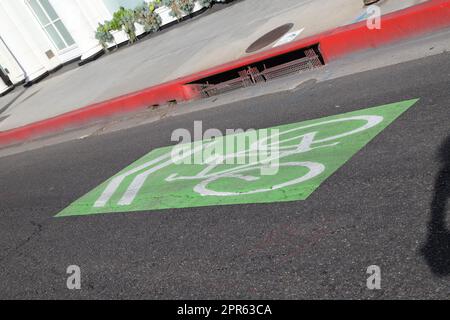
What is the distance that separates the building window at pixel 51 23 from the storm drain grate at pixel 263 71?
1418 centimetres

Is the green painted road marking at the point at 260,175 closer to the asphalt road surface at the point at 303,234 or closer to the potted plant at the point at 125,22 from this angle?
the asphalt road surface at the point at 303,234

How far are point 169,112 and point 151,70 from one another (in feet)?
11.5

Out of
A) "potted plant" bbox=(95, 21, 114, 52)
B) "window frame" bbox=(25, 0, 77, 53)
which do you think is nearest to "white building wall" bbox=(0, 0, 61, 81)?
"window frame" bbox=(25, 0, 77, 53)

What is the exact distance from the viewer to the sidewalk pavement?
9.92m

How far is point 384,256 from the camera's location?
339cm

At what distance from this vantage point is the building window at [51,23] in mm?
21094

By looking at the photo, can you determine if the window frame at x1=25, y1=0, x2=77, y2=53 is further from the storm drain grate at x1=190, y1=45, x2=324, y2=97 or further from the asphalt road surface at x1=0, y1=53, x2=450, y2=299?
the asphalt road surface at x1=0, y1=53, x2=450, y2=299

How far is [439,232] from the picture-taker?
11.0ft

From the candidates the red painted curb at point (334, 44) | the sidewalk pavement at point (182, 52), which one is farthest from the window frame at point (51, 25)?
the red painted curb at point (334, 44)

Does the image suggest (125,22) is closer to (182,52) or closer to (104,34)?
(104,34)

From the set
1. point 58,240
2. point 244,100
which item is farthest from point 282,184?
point 244,100

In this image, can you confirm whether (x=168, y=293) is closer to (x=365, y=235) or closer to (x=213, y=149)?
(x=365, y=235)

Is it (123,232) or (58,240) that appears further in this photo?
(58,240)

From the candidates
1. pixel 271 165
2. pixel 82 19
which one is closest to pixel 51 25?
pixel 82 19
